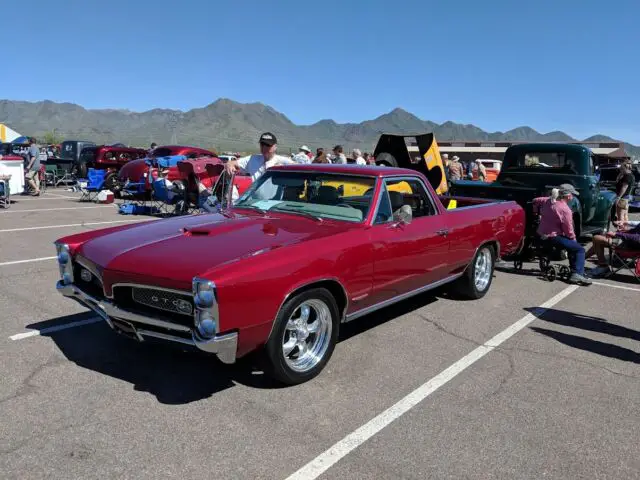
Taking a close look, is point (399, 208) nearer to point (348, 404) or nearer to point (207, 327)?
point (348, 404)

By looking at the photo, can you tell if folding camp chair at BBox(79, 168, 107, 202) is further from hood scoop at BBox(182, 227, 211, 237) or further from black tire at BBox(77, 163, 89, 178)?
hood scoop at BBox(182, 227, 211, 237)

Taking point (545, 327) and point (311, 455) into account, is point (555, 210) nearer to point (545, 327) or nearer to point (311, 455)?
point (545, 327)

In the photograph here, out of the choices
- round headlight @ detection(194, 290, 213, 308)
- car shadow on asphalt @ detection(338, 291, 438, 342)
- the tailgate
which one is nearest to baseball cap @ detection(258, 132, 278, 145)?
car shadow on asphalt @ detection(338, 291, 438, 342)

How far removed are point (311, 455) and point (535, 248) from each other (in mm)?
6376

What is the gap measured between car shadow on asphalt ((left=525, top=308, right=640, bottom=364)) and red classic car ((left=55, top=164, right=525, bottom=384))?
1157 mm

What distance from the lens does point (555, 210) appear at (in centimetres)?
779

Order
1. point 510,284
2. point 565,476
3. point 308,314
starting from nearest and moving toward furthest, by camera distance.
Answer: point 565,476 → point 308,314 → point 510,284

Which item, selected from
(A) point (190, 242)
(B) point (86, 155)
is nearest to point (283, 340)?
(A) point (190, 242)

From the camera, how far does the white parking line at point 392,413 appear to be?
290cm

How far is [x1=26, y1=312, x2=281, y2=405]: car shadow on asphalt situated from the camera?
12.2 ft

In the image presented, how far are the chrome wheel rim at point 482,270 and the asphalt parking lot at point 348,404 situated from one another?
0.84 metres

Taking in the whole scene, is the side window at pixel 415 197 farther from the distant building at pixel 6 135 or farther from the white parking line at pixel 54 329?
the distant building at pixel 6 135

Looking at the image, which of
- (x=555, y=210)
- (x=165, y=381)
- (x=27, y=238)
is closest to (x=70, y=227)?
(x=27, y=238)

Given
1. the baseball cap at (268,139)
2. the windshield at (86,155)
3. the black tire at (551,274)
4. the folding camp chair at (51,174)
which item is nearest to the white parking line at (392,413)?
the black tire at (551,274)
